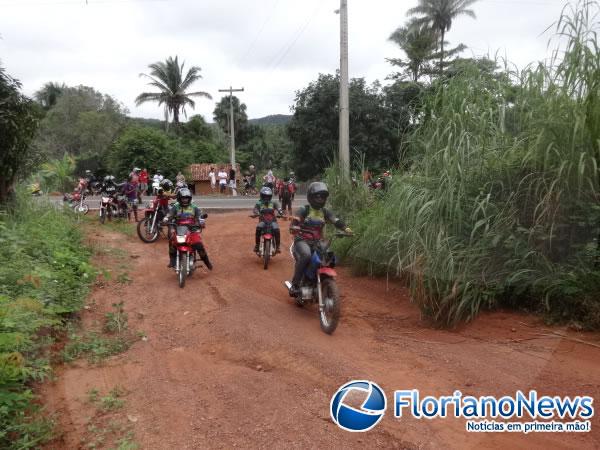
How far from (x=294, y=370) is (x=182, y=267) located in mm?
3772

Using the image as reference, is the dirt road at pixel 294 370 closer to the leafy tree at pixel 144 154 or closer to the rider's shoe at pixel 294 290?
the rider's shoe at pixel 294 290

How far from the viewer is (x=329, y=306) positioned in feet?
18.2

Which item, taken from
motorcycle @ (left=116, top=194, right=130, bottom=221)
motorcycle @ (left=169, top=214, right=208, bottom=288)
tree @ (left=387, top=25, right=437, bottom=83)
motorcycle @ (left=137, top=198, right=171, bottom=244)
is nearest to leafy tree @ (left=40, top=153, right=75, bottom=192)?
motorcycle @ (left=116, top=194, right=130, bottom=221)

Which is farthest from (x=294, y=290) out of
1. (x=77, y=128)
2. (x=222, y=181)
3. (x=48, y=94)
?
(x=48, y=94)

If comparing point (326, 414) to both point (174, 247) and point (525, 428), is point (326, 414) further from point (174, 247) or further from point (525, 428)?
point (174, 247)

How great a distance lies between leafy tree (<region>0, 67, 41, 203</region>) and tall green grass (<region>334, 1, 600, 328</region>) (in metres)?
7.34

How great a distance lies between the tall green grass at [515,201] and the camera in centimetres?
504

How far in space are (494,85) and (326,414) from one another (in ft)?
16.1

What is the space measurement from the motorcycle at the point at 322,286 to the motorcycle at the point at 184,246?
2.01m

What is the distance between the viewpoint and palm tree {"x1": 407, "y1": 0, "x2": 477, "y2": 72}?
31.3 meters

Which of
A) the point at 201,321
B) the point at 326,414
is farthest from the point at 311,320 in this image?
the point at 326,414

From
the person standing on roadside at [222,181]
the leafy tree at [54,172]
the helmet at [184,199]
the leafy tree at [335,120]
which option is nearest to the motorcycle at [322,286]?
the helmet at [184,199]

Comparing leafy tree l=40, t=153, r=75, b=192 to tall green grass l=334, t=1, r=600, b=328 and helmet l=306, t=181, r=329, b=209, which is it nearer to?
helmet l=306, t=181, r=329, b=209

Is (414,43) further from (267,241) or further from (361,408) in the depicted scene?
(361,408)
